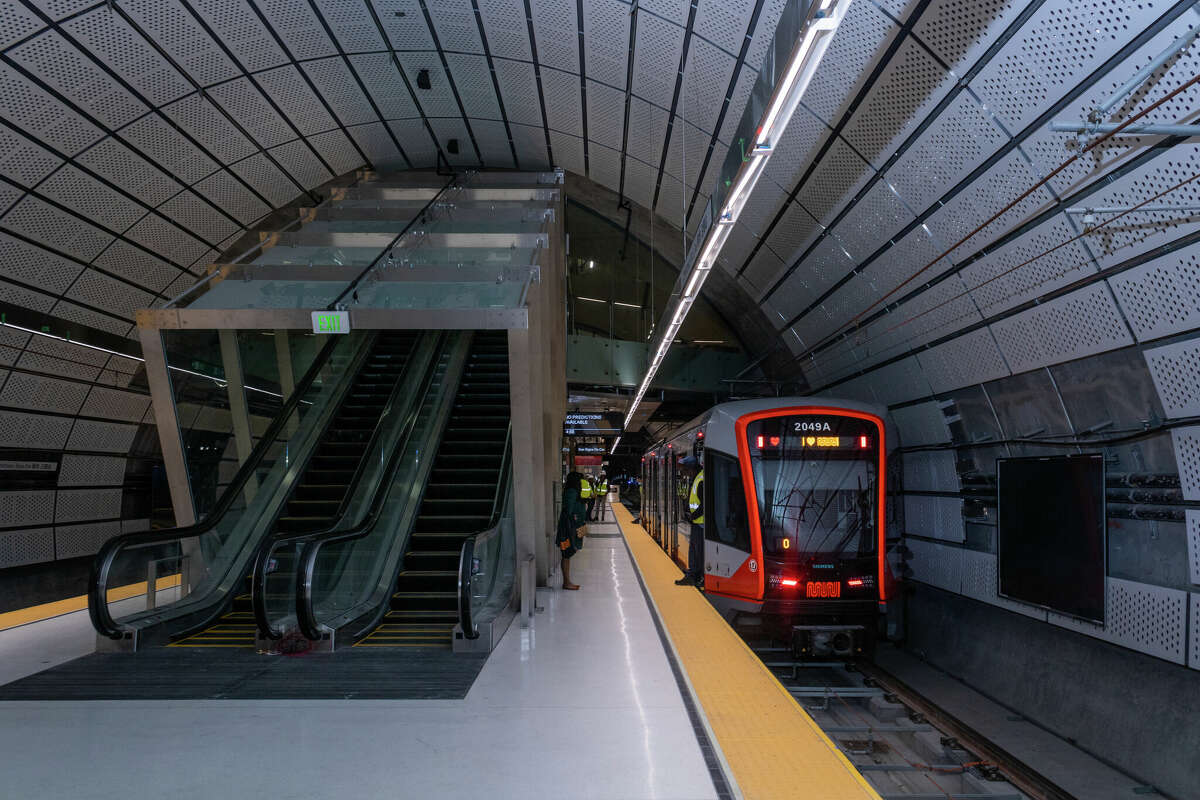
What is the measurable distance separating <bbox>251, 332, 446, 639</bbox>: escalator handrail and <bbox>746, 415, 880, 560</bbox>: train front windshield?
406 centimetres

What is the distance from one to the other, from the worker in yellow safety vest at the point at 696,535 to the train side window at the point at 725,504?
16 centimetres

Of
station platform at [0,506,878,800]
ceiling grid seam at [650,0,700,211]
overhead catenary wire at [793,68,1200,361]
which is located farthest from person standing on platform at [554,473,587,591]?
overhead catenary wire at [793,68,1200,361]

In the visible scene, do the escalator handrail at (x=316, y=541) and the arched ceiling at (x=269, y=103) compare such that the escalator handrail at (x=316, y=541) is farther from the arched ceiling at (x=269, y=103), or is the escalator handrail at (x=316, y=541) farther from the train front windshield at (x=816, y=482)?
the arched ceiling at (x=269, y=103)

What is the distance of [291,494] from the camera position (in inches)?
368

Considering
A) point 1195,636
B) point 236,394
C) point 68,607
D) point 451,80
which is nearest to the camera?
point 1195,636

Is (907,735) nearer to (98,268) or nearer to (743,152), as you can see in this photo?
(743,152)

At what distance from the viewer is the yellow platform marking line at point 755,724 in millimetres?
3783

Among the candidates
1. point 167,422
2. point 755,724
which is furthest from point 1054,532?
point 167,422

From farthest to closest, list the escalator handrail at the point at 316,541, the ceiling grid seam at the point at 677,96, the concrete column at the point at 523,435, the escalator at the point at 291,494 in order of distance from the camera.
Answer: the ceiling grid seam at the point at 677,96
the concrete column at the point at 523,435
the escalator at the point at 291,494
the escalator handrail at the point at 316,541

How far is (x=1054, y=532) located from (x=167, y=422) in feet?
29.2

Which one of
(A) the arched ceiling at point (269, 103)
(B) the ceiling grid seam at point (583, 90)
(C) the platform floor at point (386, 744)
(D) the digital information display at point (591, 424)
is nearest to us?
(C) the platform floor at point (386, 744)

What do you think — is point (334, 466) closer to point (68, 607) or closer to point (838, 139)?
point (68, 607)

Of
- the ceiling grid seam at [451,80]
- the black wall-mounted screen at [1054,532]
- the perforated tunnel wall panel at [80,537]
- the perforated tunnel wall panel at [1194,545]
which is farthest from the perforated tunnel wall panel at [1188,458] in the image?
the perforated tunnel wall panel at [80,537]

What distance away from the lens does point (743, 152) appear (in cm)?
505
